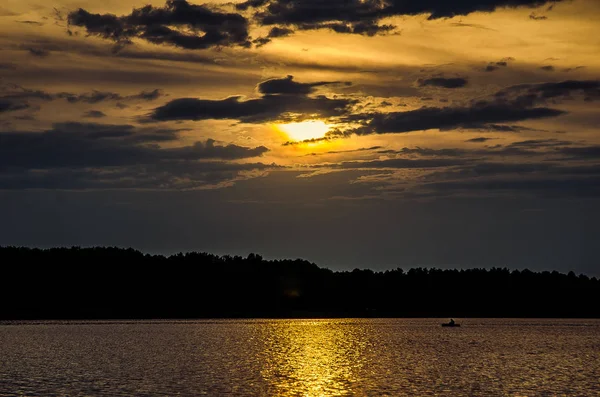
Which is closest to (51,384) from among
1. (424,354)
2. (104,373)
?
(104,373)

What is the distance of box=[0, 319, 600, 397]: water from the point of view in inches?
2921

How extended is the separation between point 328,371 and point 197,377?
51.0 feet

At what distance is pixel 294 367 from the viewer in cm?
9931

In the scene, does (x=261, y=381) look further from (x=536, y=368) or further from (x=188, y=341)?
Answer: (x=188, y=341)

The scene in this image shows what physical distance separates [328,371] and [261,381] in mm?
13739

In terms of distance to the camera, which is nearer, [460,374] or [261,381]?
[261,381]

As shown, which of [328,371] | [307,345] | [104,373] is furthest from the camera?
[307,345]

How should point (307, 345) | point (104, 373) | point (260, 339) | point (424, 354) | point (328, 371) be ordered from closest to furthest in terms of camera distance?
point (104, 373) → point (328, 371) → point (424, 354) → point (307, 345) → point (260, 339)

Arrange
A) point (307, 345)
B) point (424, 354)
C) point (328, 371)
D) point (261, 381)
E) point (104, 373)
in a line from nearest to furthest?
point (261, 381) < point (104, 373) < point (328, 371) < point (424, 354) < point (307, 345)

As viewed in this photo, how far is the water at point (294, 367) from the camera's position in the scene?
74188 mm

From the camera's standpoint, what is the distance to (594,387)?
251 ft

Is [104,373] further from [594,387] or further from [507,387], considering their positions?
[594,387]

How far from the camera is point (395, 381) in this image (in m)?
81.9

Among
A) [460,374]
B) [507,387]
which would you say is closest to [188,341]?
[460,374]
